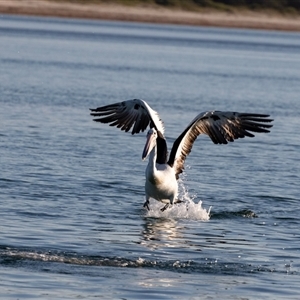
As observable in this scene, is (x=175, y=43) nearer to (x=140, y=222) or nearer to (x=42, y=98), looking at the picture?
(x=42, y=98)

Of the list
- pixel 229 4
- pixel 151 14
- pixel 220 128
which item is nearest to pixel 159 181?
pixel 220 128

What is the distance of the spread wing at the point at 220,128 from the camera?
1565 centimetres

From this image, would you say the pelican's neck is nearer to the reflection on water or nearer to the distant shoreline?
the reflection on water

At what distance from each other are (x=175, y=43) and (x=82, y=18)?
105 ft

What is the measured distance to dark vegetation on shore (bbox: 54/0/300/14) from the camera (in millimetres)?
108206

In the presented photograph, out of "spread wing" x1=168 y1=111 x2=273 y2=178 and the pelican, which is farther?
"spread wing" x1=168 y1=111 x2=273 y2=178

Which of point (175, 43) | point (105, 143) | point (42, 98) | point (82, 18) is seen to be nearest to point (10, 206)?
point (105, 143)

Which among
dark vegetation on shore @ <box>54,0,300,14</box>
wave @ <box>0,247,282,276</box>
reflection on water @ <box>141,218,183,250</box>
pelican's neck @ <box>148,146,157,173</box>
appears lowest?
reflection on water @ <box>141,218,183,250</box>

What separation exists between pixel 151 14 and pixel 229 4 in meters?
10.0

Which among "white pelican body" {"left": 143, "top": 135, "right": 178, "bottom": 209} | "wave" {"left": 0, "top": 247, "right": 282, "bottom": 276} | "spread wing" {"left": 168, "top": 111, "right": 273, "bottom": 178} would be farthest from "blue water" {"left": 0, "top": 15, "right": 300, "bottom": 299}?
"spread wing" {"left": 168, "top": 111, "right": 273, "bottom": 178}

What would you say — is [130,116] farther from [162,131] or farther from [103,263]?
[103,263]

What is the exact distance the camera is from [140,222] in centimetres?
1503

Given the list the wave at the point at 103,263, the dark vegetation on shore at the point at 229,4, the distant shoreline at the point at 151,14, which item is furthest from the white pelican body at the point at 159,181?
the dark vegetation on shore at the point at 229,4

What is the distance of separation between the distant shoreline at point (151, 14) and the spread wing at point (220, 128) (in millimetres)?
80517
